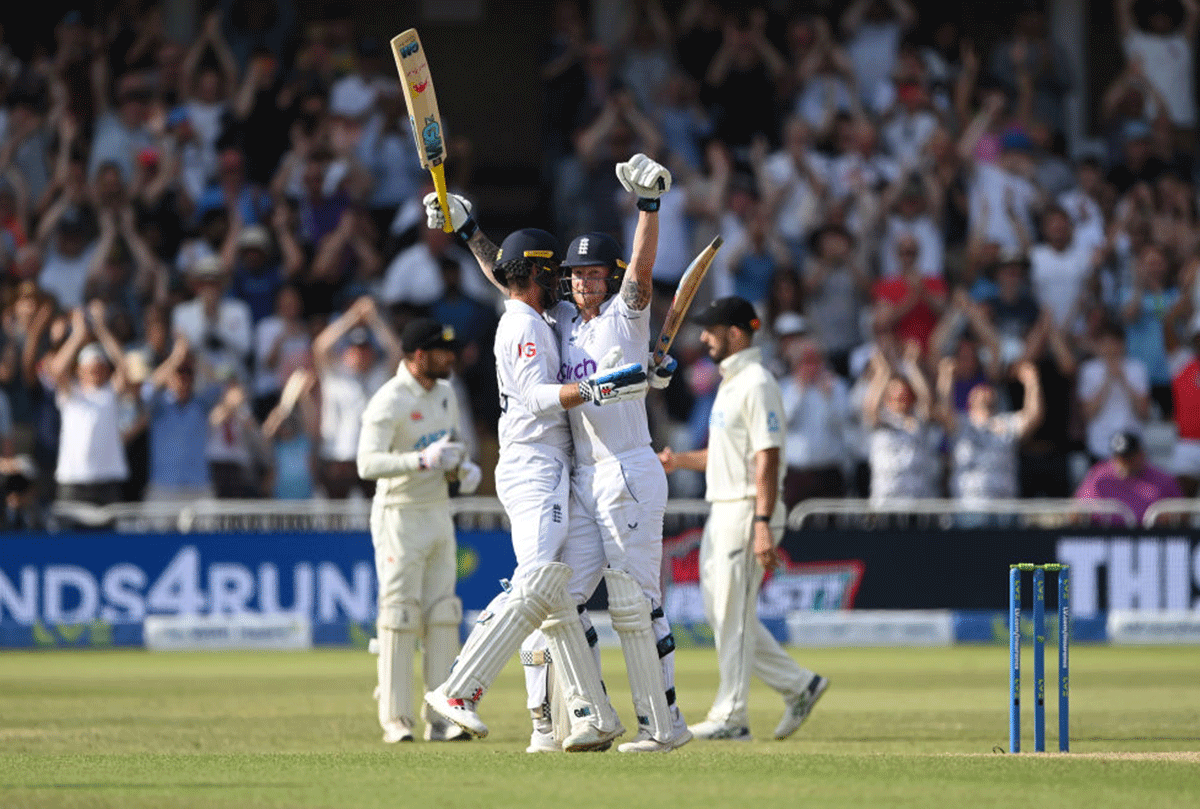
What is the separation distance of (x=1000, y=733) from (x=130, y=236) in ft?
34.4

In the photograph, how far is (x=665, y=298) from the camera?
677 inches

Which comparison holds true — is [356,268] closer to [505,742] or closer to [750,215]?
[750,215]

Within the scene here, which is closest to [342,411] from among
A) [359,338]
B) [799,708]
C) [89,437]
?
[359,338]

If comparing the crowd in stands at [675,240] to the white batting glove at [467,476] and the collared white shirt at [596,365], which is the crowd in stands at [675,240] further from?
the collared white shirt at [596,365]

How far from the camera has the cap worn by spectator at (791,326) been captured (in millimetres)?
16328

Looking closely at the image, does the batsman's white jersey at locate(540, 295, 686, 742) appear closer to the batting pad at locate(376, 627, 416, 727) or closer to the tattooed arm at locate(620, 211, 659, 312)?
the tattooed arm at locate(620, 211, 659, 312)

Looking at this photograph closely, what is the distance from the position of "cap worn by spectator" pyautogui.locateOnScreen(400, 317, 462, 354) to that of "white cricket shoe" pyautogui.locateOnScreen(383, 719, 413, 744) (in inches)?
71.4

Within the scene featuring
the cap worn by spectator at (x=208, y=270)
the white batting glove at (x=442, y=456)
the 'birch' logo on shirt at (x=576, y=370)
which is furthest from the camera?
the cap worn by spectator at (x=208, y=270)

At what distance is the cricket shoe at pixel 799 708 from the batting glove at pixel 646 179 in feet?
9.64

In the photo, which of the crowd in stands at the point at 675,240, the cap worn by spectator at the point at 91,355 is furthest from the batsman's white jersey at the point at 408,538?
the cap worn by spectator at the point at 91,355

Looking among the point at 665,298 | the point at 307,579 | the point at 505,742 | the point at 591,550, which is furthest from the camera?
the point at 665,298

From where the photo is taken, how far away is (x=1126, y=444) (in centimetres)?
1544

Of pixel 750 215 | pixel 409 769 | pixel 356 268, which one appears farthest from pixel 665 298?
pixel 409 769

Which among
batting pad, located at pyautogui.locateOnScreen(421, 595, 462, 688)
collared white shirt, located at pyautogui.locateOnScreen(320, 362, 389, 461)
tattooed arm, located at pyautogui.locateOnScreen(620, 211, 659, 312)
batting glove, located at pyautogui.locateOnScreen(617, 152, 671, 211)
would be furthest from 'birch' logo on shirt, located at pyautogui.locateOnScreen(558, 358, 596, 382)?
collared white shirt, located at pyautogui.locateOnScreen(320, 362, 389, 461)
